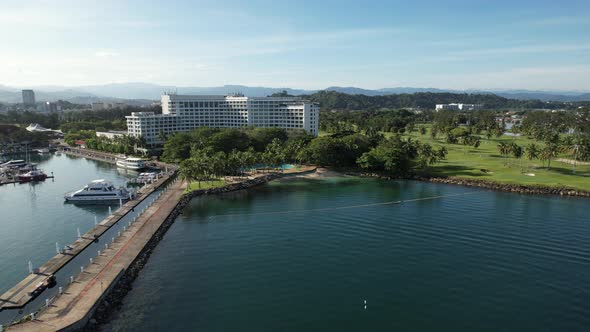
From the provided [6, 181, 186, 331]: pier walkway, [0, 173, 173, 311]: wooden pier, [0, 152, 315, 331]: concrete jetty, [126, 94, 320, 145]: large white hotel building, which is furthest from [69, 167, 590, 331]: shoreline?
[126, 94, 320, 145]: large white hotel building

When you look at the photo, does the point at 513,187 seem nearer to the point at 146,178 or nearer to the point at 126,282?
the point at 126,282

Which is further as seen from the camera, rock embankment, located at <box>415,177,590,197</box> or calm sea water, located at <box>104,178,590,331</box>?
rock embankment, located at <box>415,177,590,197</box>

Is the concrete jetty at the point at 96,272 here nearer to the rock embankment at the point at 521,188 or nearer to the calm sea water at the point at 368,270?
the calm sea water at the point at 368,270

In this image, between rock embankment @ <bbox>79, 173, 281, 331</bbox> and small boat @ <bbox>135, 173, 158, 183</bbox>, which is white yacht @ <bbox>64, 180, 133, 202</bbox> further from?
small boat @ <bbox>135, 173, 158, 183</bbox>

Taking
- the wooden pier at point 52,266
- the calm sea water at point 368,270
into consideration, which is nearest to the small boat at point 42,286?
the wooden pier at point 52,266

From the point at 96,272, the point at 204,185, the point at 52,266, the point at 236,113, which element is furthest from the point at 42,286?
the point at 236,113

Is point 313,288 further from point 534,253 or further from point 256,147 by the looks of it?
point 256,147

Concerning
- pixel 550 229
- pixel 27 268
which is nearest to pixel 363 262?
pixel 550 229
